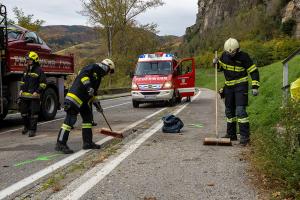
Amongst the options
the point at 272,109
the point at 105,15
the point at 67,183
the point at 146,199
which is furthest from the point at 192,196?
the point at 105,15

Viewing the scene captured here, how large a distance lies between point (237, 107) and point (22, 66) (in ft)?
21.5

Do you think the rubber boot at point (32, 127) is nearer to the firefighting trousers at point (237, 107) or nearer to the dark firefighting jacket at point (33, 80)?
the dark firefighting jacket at point (33, 80)

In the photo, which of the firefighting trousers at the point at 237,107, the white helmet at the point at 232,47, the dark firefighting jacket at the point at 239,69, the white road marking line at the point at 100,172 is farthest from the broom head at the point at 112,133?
the white helmet at the point at 232,47

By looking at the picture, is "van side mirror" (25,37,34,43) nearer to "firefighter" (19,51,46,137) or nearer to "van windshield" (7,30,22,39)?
"van windshield" (7,30,22,39)

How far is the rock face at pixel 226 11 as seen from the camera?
62.8 m

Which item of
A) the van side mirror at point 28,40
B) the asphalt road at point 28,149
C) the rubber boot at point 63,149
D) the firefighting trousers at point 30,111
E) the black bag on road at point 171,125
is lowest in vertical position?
the asphalt road at point 28,149

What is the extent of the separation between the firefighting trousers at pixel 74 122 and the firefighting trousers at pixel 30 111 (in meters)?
2.62

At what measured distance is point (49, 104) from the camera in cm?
→ 1388

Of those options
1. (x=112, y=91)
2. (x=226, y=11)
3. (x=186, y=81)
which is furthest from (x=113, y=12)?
(x=226, y=11)

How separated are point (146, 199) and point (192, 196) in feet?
1.63

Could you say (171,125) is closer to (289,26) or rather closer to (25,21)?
(25,21)

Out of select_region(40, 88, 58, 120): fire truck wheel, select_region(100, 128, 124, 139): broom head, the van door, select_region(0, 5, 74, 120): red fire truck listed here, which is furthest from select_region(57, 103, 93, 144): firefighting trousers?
the van door

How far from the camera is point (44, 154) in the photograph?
25.2 ft

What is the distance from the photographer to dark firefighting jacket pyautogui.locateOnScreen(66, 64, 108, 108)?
7771 millimetres
